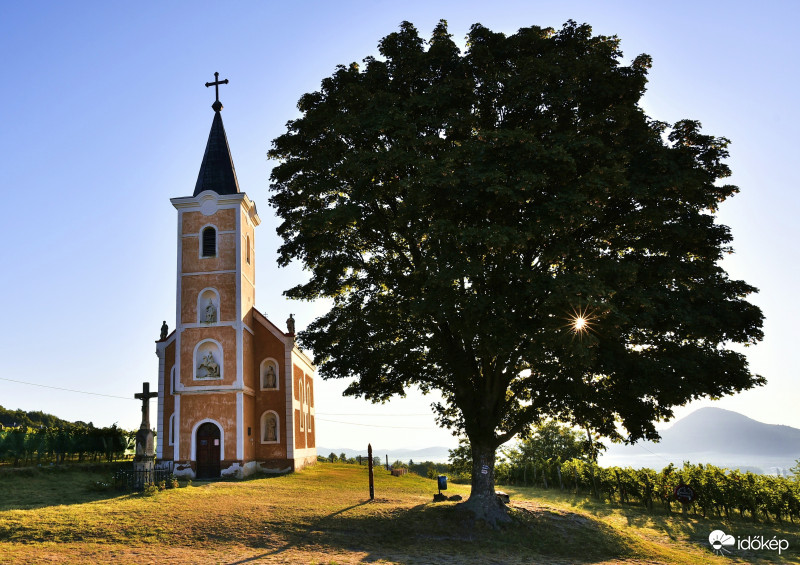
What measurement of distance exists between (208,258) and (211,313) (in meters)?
2.97

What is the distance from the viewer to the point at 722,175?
17.3 meters

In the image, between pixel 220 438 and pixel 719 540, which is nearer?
pixel 719 540

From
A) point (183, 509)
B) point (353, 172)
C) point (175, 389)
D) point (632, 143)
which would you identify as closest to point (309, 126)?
point (353, 172)

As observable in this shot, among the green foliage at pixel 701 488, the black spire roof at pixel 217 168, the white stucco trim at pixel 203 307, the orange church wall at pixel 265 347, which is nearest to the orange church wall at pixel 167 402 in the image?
the white stucco trim at pixel 203 307

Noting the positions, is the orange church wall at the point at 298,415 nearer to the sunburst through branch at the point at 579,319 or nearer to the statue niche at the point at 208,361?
the statue niche at the point at 208,361

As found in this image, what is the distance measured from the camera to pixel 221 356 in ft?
99.5

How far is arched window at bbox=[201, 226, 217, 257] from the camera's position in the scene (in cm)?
3177

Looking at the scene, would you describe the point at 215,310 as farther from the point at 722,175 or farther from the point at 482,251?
the point at 722,175

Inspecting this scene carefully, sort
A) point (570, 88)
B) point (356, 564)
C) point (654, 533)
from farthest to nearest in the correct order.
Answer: point (654, 533), point (570, 88), point (356, 564)

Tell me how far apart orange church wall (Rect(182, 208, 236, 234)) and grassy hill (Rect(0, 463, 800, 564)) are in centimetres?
1403

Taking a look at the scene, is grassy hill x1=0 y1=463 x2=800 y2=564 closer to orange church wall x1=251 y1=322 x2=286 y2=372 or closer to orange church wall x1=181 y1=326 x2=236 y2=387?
orange church wall x1=181 y1=326 x2=236 y2=387

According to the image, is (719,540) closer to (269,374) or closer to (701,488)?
(701,488)

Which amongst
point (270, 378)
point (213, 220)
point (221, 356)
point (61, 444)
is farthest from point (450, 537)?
point (61, 444)

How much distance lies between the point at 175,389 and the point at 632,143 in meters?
23.9
